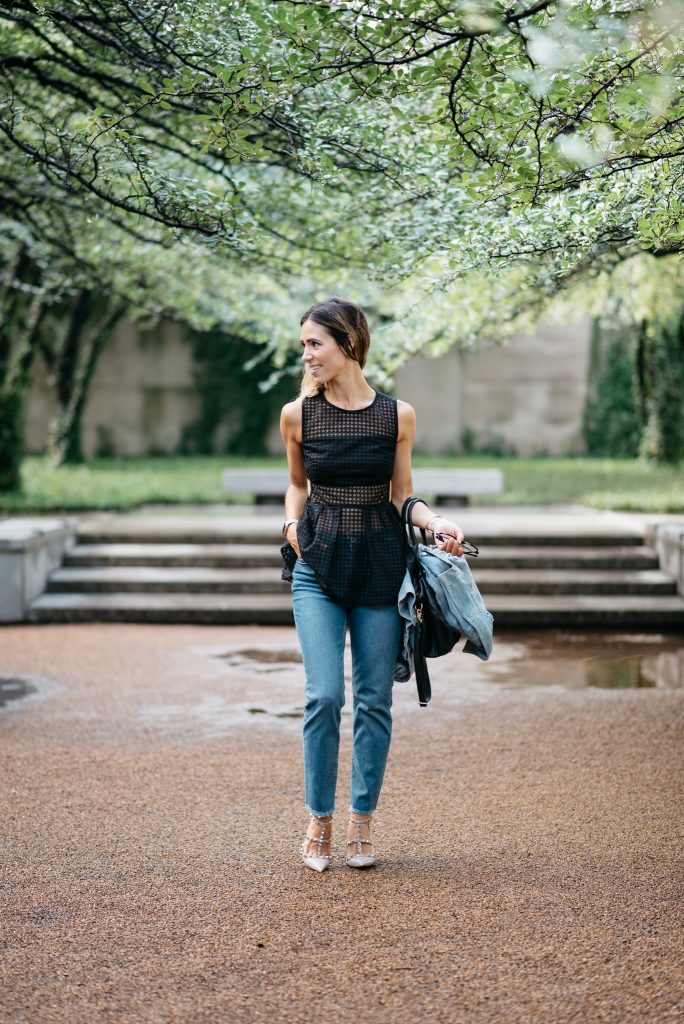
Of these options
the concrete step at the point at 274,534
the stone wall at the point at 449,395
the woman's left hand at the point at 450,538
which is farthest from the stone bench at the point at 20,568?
the stone wall at the point at 449,395

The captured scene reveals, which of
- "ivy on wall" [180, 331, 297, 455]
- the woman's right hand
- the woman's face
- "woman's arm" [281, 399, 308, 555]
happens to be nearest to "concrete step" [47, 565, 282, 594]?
"woman's arm" [281, 399, 308, 555]

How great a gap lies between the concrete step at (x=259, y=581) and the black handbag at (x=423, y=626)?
5957 mm

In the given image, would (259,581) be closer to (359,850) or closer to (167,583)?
(167,583)

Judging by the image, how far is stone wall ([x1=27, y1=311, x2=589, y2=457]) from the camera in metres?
25.3

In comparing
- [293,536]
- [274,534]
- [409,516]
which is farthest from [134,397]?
[409,516]

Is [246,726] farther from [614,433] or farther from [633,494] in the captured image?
[614,433]

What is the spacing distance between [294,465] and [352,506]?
0.31 metres

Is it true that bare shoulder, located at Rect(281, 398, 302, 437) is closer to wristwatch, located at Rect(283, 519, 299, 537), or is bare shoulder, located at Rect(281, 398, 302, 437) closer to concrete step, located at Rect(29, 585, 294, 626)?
wristwatch, located at Rect(283, 519, 299, 537)

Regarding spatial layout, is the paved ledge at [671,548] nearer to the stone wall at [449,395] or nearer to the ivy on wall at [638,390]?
the ivy on wall at [638,390]

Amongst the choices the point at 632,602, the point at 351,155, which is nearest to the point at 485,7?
the point at 351,155

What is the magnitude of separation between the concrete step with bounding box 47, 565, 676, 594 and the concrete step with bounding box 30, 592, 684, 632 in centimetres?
8

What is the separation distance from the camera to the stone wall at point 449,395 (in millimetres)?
25328

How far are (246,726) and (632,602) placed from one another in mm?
4653

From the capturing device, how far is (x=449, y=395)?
1008 inches
